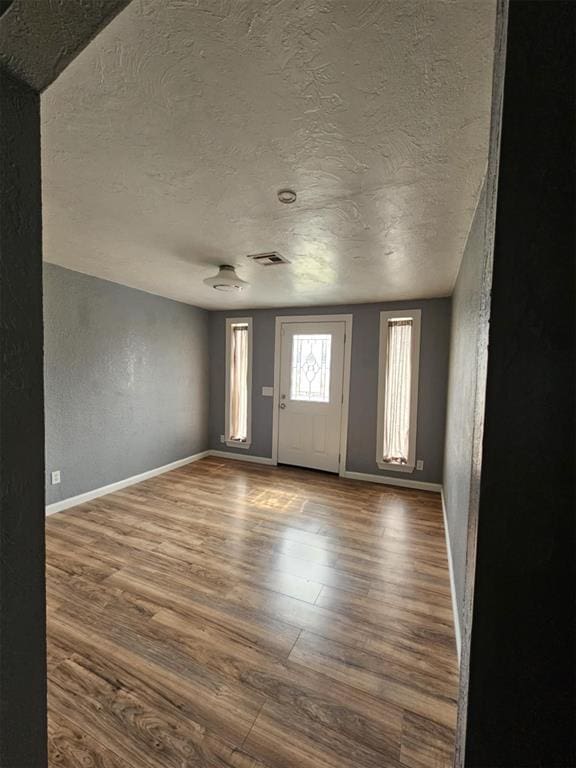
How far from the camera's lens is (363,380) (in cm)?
423

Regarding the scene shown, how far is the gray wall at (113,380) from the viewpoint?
302cm

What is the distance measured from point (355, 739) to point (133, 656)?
102 centimetres

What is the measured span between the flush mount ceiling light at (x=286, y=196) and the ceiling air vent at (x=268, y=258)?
0.74 meters

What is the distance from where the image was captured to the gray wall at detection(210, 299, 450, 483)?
381 centimetres

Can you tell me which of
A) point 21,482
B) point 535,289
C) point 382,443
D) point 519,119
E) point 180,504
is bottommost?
point 180,504

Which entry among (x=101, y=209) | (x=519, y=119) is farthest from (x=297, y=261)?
(x=519, y=119)

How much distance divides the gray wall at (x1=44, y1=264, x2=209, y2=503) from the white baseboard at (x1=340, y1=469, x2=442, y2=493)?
2.34m

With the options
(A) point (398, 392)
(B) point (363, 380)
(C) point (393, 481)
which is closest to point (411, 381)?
(A) point (398, 392)

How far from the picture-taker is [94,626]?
5.61 feet

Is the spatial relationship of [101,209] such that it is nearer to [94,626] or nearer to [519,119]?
[519,119]

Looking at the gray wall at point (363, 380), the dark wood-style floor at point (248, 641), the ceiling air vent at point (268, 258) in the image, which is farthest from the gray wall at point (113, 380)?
the ceiling air vent at point (268, 258)

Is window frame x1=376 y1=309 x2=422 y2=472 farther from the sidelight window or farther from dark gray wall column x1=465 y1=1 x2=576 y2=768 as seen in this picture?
dark gray wall column x1=465 y1=1 x2=576 y2=768

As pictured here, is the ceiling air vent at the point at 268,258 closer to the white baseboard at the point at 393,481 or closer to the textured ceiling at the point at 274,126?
the textured ceiling at the point at 274,126

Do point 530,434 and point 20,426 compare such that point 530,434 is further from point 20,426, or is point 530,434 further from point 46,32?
point 46,32
